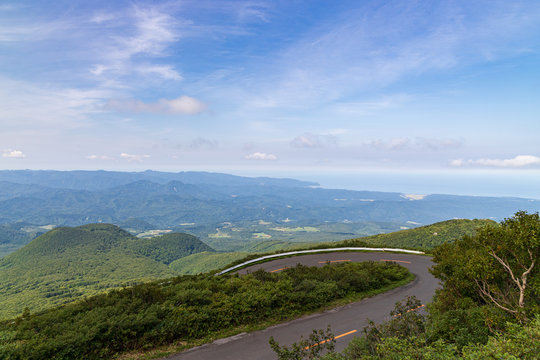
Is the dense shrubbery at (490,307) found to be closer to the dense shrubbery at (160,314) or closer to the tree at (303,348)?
the tree at (303,348)

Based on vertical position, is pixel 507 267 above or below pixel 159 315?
above

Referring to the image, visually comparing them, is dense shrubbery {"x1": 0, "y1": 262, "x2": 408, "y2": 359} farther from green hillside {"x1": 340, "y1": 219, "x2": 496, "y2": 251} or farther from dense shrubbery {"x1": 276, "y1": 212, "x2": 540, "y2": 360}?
green hillside {"x1": 340, "y1": 219, "x2": 496, "y2": 251}

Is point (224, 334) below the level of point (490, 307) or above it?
below

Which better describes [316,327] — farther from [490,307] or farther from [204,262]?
[204,262]

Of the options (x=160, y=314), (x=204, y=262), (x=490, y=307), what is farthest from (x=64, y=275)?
(x=490, y=307)

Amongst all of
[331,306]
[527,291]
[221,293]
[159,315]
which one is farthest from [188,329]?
[527,291]

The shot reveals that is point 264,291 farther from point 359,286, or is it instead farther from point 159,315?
point 359,286

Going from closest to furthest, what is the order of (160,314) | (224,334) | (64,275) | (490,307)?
(490,307)
(160,314)
(224,334)
(64,275)

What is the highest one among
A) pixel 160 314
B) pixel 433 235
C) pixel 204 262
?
pixel 160 314
